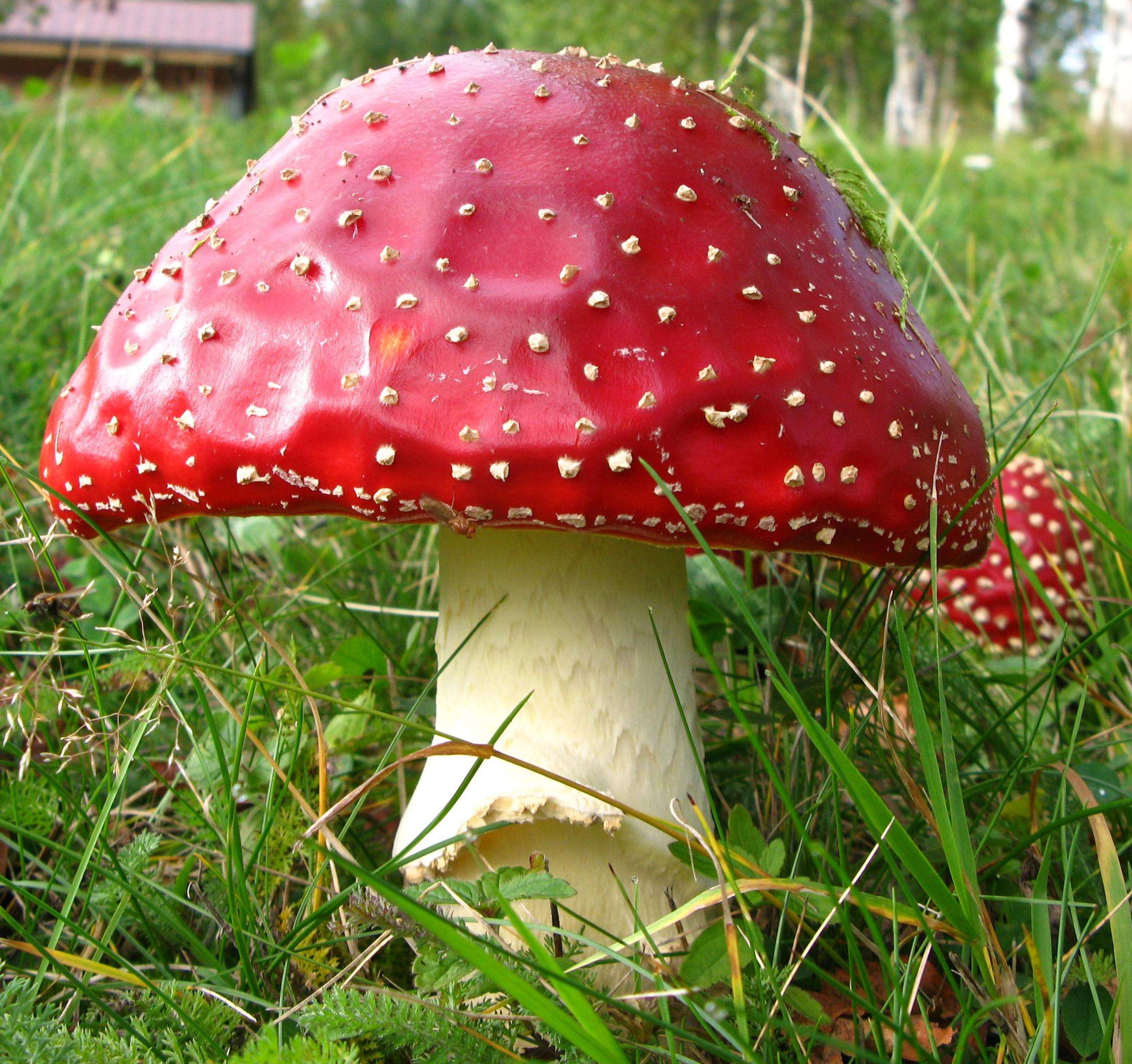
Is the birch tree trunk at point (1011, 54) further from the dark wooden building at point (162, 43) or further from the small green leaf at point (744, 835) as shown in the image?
the small green leaf at point (744, 835)

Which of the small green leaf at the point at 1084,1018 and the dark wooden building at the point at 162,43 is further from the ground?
the dark wooden building at the point at 162,43

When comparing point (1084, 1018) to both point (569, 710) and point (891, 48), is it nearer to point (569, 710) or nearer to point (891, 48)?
point (569, 710)

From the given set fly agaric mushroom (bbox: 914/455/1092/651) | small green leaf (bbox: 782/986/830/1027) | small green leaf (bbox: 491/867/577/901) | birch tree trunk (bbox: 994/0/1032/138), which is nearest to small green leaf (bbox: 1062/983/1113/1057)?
small green leaf (bbox: 782/986/830/1027)

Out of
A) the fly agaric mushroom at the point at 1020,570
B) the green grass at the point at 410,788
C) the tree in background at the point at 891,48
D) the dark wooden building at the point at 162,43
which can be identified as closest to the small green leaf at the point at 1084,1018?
the green grass at the point at 410,788

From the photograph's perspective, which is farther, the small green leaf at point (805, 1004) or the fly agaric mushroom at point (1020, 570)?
the fly agaric mushroom at point (1020, 570)

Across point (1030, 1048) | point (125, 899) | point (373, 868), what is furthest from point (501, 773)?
point (1030, 1048)
